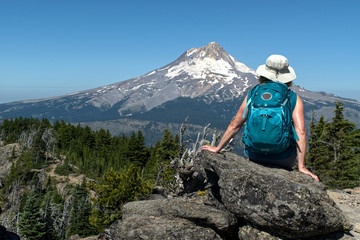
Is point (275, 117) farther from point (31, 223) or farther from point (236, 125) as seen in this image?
point (31, 223)

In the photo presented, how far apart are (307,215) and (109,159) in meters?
82.6

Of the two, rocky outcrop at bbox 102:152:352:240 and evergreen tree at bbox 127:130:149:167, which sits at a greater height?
rocky outcrop at bbox 102:152:352:240

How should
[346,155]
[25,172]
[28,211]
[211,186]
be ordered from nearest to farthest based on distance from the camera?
[211,186]
[346,155]
[28,211]
[25,172]

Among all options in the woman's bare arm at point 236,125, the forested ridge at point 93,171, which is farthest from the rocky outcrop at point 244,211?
the forested ridge at point 93,171

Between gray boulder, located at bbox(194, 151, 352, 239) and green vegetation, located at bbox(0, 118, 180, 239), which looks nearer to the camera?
gray boulder, located at bbox(194, 151, 352, 239)

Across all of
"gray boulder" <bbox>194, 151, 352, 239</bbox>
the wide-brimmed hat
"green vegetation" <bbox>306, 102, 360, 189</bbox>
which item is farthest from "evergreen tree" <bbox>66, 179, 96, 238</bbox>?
the wide-brimmed hat

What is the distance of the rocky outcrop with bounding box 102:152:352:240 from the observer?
16.0 ft

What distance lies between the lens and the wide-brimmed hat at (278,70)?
5.55 metres

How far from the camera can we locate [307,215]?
15.6ft

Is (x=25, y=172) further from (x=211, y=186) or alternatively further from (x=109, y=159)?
(x=211, y=186)

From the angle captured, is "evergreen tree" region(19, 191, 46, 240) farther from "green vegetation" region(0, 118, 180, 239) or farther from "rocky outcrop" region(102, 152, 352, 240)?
"rocky outcrop" region(102, 152, 352, 240)

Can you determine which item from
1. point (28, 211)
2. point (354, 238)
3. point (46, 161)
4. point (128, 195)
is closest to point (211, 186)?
point (354, 238)

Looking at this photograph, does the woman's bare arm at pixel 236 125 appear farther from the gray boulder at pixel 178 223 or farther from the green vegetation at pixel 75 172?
the green vegetation at pixel 75 172

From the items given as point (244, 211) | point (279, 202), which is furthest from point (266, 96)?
point (244, 211)
